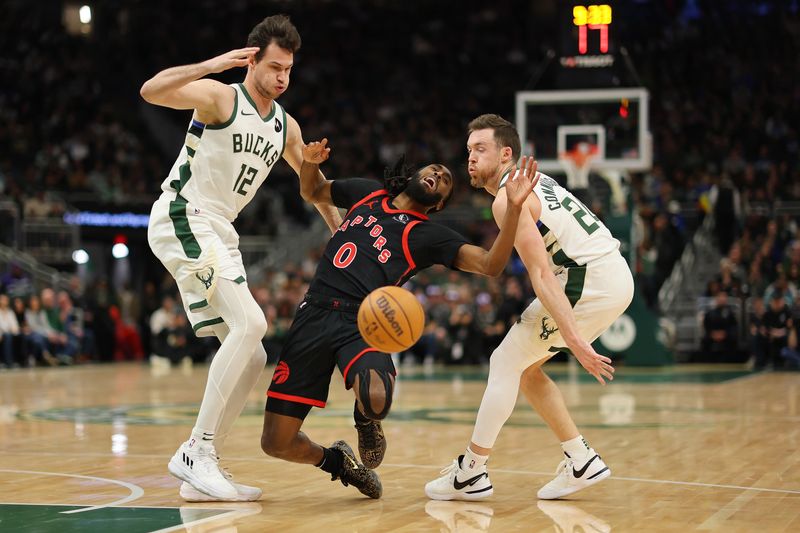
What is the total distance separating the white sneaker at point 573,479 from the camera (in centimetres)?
649

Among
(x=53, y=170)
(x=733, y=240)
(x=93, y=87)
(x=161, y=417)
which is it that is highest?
(x=93, y=87)

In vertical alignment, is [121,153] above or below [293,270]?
above

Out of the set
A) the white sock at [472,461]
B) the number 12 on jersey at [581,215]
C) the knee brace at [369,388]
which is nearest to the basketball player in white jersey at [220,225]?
the knee brace at [369,388]

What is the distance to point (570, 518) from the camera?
5.85m

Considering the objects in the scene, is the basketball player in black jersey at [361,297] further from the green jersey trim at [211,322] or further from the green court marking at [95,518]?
the green court marking at [95,518]

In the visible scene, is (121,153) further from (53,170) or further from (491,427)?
(491,427)

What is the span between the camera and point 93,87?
3109cm

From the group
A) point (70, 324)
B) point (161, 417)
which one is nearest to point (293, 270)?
point (70, 324)

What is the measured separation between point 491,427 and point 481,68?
27.4 meters

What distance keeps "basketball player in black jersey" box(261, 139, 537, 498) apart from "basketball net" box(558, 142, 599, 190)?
1255 centimetres

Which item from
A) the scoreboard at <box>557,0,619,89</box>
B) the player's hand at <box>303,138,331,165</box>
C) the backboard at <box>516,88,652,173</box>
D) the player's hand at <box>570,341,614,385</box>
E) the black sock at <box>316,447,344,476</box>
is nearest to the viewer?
the player's hand at <box>570,341,614,385</box>

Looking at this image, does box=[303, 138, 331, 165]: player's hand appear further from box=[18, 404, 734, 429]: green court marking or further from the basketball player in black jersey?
box=[18, 404, 734, 429]: green court marking

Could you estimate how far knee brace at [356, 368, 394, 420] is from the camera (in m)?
5.97

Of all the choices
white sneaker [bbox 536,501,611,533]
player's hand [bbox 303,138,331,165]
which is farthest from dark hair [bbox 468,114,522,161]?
white sneaker [bbox 536,501,611,533]
